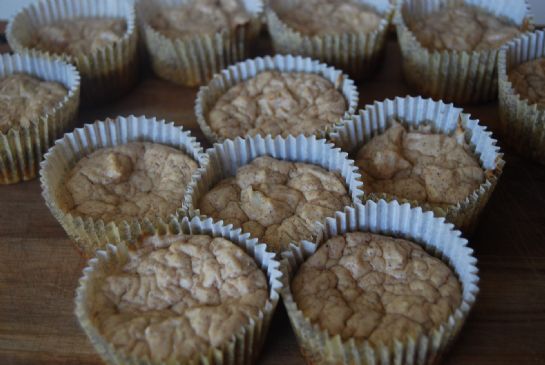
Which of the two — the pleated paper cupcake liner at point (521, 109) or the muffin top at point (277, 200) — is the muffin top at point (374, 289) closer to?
the muffin top at point (277, 200)

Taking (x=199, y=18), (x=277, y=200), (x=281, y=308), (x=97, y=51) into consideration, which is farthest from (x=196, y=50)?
(x=281, y=308)

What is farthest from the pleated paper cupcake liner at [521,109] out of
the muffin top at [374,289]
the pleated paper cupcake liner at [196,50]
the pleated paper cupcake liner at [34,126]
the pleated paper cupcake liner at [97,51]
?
the pleated paper cupcake liner at [34,126]

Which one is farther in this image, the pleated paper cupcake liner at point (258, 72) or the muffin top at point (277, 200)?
the pleated paper cupcake liner at point (258, 72)

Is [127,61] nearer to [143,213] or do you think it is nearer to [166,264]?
[143,213]

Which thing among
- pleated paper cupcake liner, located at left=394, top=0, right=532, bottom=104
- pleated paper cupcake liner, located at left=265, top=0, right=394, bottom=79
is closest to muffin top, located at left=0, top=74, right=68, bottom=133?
pleated paper cupcake liner, located at left=265, top=0, right=394, bottom=79

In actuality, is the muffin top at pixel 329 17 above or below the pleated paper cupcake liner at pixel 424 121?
above

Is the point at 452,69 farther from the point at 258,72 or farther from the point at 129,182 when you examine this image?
the point at 129,182
